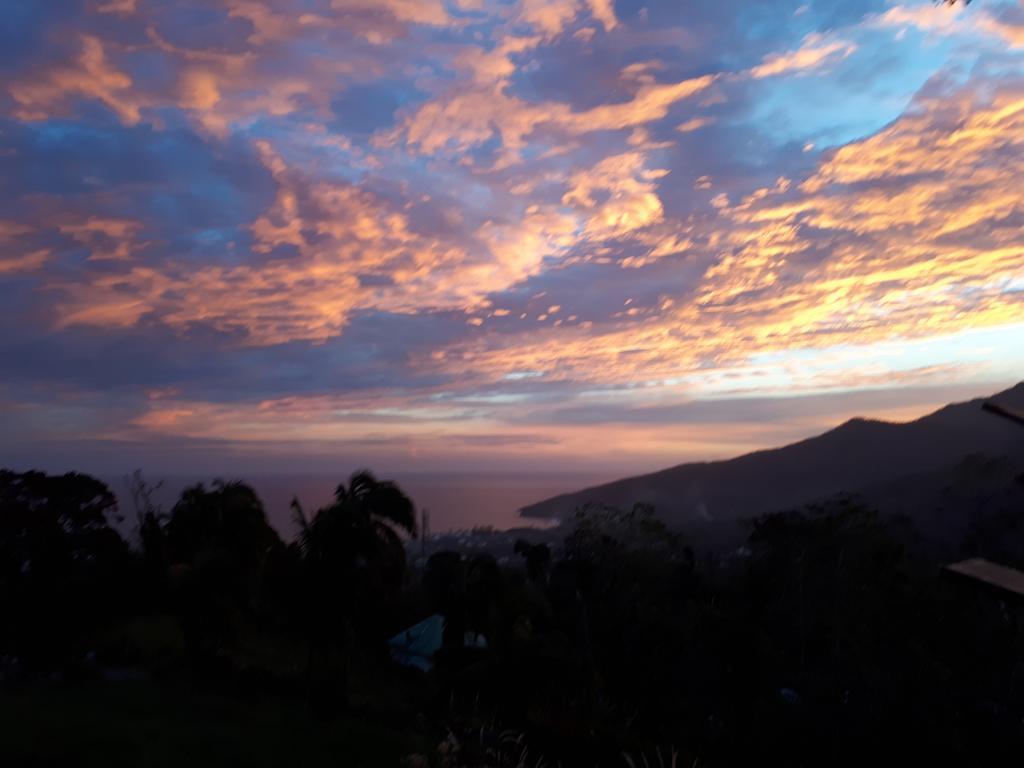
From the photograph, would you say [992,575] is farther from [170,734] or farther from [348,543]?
[348,543]

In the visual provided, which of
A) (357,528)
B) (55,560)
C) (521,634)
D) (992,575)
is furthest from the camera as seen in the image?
(55,560)

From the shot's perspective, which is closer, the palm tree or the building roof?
the building roof

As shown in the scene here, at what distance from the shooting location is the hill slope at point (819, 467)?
133000mm

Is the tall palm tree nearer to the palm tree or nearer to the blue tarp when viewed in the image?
the palm tree

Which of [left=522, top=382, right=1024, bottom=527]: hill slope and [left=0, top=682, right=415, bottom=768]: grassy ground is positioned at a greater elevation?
[left=522, top=382, right=1024, bottom=527]: hill slope

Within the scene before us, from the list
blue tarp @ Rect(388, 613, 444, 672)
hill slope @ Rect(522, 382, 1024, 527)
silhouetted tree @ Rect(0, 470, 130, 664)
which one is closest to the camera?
silhouetted tree @ Rect(0, 470, 130, 664)

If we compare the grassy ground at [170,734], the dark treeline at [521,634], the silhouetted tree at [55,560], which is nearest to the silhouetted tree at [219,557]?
the dark treeline at [521,634]

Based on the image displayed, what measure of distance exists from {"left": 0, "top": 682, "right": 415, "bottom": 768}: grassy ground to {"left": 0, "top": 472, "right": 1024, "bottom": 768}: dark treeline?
40 cm

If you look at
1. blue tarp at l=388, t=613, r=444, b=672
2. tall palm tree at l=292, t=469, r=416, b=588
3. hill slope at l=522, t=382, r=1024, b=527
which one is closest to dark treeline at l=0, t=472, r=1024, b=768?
tall palm tree at l=292, t=469, r=416, b=588

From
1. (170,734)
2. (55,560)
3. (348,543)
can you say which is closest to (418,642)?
(55,560)

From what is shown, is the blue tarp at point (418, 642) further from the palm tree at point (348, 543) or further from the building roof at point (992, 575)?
the building roof at point (992, 575)

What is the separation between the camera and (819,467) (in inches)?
5753

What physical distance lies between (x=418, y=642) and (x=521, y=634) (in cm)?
1076

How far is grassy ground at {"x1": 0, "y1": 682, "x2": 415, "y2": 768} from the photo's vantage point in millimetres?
10461
